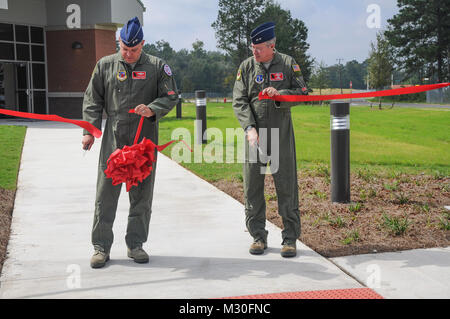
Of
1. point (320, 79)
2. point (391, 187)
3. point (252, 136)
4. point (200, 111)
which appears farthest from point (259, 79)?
point (320, 79)

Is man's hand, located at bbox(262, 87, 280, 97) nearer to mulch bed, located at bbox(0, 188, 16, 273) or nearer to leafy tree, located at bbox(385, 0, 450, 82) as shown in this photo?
mulch bed, located at bbox(0, 188, 16, 273)

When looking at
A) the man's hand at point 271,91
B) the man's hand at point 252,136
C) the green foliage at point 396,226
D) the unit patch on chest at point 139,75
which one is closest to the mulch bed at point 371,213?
the green foliage at point 396,226

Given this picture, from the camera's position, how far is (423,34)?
Answer: 219ft

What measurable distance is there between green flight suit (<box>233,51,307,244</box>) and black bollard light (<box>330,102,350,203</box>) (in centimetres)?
191

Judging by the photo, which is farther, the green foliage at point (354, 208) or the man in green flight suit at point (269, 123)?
the green foliage at point (354, 208)

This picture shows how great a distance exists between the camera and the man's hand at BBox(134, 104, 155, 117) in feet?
14.7

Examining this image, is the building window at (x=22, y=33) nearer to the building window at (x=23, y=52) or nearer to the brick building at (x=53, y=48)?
the brick building at (x=53, y=48)

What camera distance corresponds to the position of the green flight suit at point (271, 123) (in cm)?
486

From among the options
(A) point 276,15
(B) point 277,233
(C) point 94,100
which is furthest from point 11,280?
(A) point 276,15

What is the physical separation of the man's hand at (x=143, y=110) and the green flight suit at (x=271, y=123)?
2.77ft

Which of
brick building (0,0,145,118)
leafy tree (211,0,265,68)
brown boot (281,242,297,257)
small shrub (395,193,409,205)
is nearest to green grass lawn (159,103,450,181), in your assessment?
small shrub (395,193,409,205)

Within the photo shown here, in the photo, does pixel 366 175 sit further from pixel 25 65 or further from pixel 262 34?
pixel 25 65

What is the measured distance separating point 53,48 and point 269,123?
22.3 m

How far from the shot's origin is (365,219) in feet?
20.3
